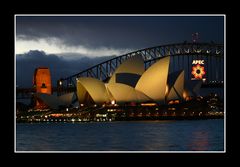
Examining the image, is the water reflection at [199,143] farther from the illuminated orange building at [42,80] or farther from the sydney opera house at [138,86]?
the illuminated orange building at [42,80]

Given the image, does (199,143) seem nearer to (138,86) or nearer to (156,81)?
(156,81)

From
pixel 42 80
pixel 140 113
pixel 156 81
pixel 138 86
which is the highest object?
pixel 156 81

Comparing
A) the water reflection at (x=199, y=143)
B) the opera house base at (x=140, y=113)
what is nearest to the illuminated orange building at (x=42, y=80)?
the opera house base at (x=140, y=113)

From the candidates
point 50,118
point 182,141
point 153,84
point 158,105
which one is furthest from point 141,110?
point 182,141

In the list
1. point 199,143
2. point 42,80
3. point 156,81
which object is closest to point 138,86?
point 156,81

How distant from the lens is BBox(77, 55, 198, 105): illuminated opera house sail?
55.7m

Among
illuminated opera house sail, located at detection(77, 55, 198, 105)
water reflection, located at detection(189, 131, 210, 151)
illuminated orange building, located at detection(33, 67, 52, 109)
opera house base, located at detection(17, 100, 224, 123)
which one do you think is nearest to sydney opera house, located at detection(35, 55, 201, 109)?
illuminated opera house sail, located at detection(77, 55, 198, 105)

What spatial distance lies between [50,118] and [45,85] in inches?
852

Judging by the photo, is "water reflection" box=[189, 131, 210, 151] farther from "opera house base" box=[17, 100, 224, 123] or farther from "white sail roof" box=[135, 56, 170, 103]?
"opera house base" box=[17, 100, 224, 123]

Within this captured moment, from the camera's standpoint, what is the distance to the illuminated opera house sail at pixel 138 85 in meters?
55.7

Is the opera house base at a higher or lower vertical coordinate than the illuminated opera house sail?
lower

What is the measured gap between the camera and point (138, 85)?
192 feet
